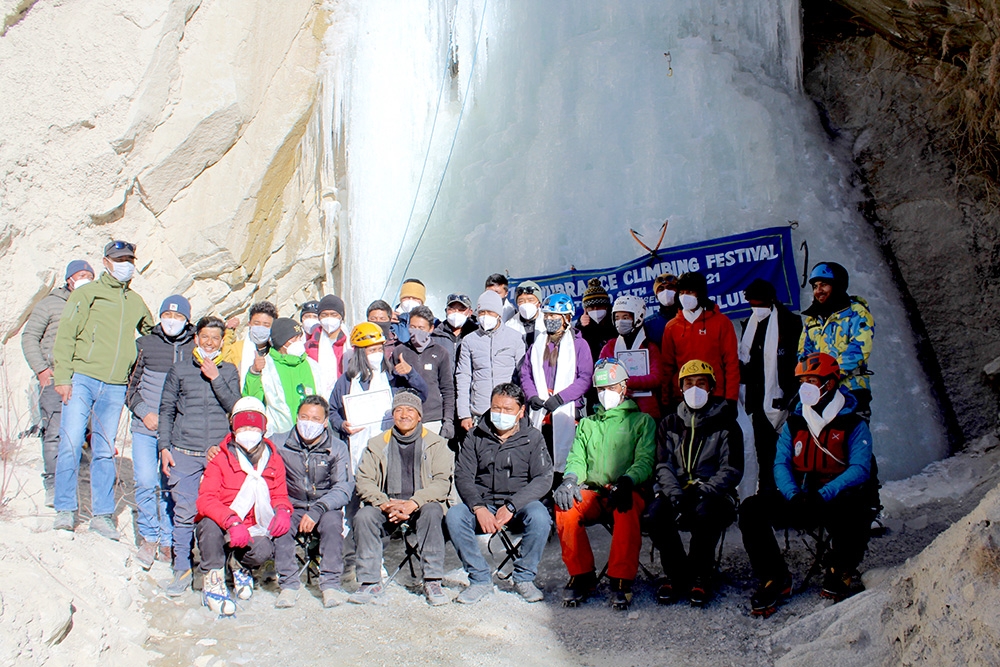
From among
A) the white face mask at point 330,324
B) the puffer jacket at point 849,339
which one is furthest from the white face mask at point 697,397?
the white face mask at point 330,324

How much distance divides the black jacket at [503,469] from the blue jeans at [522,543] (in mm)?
150

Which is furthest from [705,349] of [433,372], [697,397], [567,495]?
[433,372]

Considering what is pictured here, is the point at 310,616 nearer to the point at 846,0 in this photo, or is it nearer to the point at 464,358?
the point at 464,358

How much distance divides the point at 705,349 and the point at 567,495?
1.44 meters

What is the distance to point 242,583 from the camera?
476cm

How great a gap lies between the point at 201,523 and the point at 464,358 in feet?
6.92

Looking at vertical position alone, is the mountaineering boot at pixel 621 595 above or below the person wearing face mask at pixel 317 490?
below

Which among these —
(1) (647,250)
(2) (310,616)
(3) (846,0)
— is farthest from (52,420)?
(3) (846,0)

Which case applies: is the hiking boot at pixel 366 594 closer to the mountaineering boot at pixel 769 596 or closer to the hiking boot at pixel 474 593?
the hiking boot at pixel 474 593

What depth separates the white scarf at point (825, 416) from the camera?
4.43 metres

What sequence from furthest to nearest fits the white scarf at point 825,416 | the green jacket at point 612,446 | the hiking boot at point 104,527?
the hiking boot at point 104,527, the green jacket at point 612,446, the white scarf at point 825,416

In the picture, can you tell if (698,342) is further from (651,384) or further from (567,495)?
(567,495)

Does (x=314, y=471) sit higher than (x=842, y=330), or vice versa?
(x=842, y=330)

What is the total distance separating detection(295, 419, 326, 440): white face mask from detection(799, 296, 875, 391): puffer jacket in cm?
301
